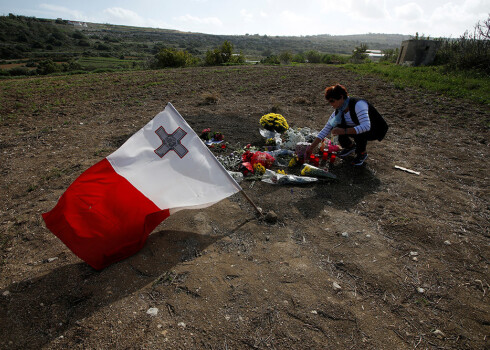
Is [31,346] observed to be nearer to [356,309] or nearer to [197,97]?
[356,309]

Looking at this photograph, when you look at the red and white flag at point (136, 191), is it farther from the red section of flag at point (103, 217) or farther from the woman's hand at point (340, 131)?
the woman's hand at point (340, 131)

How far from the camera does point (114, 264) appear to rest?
270 centimetres

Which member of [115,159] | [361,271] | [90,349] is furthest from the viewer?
[115,159]

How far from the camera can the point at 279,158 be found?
4.96 meters

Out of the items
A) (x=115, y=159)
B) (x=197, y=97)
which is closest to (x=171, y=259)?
(x=115, y=159)

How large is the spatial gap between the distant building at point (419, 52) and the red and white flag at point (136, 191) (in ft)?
64.3

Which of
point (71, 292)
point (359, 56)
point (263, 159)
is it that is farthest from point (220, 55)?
point (71, 292)

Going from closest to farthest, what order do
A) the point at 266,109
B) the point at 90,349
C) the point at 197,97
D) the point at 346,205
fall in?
the point at 90,349 < the point at 346,205 < the point at 266,109 < the point at 197,97

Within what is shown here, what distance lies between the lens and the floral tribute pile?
14.1 feet

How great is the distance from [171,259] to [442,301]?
8.36 ft

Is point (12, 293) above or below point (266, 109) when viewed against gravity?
below

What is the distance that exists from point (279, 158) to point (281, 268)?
102 inches

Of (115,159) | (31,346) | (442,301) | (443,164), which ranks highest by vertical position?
(115,159)

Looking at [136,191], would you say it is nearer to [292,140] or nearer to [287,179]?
[287,179]
